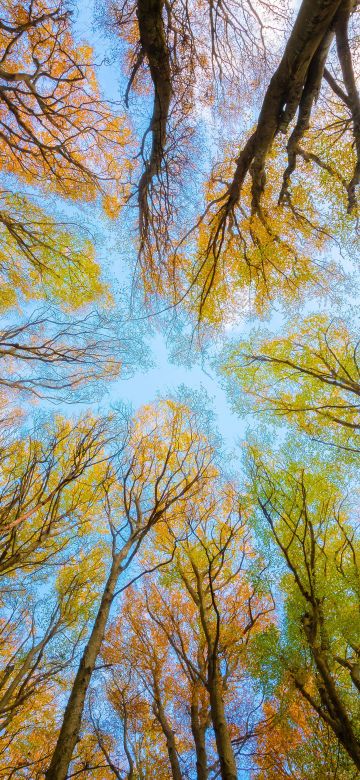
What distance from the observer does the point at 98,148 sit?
7352mm

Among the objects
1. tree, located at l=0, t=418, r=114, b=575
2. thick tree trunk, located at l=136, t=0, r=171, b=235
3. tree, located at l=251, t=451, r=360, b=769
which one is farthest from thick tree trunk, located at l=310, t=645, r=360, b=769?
thick tree trunk, located at l=136, t=0, r=171, b=235

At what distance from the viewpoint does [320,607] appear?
4043 millimetres

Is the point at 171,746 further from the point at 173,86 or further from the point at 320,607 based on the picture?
the point at 173,86

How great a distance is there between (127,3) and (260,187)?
3915 millimetres

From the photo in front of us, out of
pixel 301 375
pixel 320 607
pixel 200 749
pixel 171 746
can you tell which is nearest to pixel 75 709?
pixel 320 607

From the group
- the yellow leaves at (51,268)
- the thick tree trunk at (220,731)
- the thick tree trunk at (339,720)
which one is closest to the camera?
the thick tree trunk at (339,720)

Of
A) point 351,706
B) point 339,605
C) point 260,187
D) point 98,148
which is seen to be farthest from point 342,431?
point 98,148

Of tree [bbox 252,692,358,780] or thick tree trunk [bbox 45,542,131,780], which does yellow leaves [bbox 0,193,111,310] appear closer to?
thick tree trunk [bbox 45,542,131,780]

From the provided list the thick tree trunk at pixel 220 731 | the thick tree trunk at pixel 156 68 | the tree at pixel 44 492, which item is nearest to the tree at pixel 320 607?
the thick tree trunk at pixel 220 731

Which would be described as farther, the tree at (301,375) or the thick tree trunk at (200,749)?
the tree at (301,375)

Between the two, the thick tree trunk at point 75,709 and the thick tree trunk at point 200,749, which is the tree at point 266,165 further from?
the thick tree trunk at point 200,749

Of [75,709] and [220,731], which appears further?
[75,709]

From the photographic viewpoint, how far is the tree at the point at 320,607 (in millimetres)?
2824

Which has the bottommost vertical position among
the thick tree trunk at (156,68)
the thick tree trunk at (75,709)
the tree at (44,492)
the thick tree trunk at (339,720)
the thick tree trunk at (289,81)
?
the thick tree trunk at (339,720)
